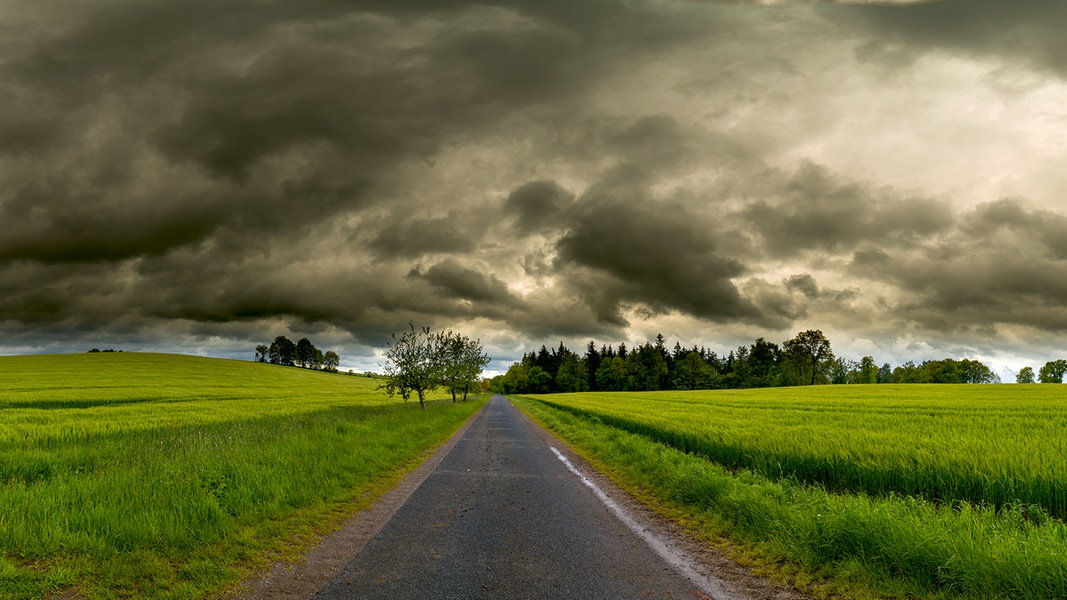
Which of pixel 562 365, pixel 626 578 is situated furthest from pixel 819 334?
pixel 626 578

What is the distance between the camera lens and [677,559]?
21.7ft

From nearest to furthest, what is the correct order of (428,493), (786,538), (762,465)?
(786,538) → (428,493) → (762,465)

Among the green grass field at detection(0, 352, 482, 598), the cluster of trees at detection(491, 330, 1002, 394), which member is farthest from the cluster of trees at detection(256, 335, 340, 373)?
the green grass field at detection(0, 352, 482, 598)

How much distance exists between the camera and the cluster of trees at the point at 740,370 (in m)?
134

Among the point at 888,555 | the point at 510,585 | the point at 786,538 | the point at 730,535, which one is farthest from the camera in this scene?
the point at 730,535

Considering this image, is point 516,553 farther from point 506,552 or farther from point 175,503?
point 175,503

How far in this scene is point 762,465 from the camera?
12656 mm

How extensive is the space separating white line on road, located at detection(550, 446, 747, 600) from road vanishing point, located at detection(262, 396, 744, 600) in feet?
0.05

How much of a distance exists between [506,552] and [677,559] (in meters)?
2.19

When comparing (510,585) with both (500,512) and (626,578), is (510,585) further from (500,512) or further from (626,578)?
(500,512)

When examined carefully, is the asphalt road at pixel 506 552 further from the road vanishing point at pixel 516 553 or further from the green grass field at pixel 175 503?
the green grass field at pixel 175 503

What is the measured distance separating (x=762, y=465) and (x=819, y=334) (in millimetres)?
140078

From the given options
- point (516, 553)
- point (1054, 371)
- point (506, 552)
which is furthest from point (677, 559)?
point (1054, 371)

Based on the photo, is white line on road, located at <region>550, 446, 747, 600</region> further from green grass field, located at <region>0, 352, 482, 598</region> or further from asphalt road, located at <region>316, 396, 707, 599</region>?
green grass field, located at <region>0, 352, 482, 598</region>
